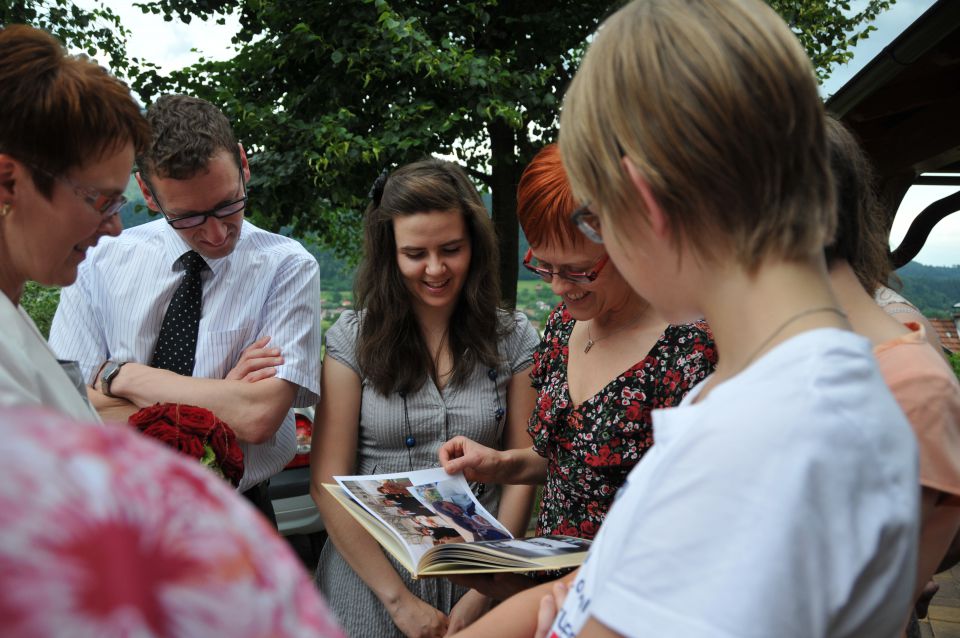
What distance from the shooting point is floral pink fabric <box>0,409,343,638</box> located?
40 centimetres

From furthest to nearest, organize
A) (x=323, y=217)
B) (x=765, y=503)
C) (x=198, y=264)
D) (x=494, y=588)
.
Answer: (x=323, y=217)
(x=198, y=264)
(x=494, y=588)
(x=765, y=503)

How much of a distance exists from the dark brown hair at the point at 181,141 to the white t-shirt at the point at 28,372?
1108 millimetres

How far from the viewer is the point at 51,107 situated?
1423 millimetres

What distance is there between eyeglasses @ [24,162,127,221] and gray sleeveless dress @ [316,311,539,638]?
43.5 inches

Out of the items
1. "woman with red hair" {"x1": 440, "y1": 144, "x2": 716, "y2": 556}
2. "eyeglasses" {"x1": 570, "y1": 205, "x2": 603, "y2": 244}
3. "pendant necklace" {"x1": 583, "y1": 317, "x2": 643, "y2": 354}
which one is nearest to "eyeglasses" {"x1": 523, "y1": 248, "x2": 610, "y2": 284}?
"woman with red hair" {"x1": 440, "y1": 144, "x2": 716, "y2": 556}

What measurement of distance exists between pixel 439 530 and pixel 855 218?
46.2 inches

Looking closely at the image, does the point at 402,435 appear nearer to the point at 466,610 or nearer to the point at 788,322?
the point at 466,610

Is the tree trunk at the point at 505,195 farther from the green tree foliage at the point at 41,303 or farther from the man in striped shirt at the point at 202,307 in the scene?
the green tree foliage at the point at 41,303

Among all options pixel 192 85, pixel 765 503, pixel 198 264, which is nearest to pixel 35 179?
pixel 198 264

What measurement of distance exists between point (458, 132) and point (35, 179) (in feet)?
21.8

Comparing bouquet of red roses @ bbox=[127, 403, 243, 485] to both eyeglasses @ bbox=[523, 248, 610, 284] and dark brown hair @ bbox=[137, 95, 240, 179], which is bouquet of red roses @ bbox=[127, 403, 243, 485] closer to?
dark brown hair @ bbox=[137, 95, 240, 179]

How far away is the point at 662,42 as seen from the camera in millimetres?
888

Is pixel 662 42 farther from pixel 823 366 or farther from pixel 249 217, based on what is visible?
pixel 249 217

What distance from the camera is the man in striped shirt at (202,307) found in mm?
2311
